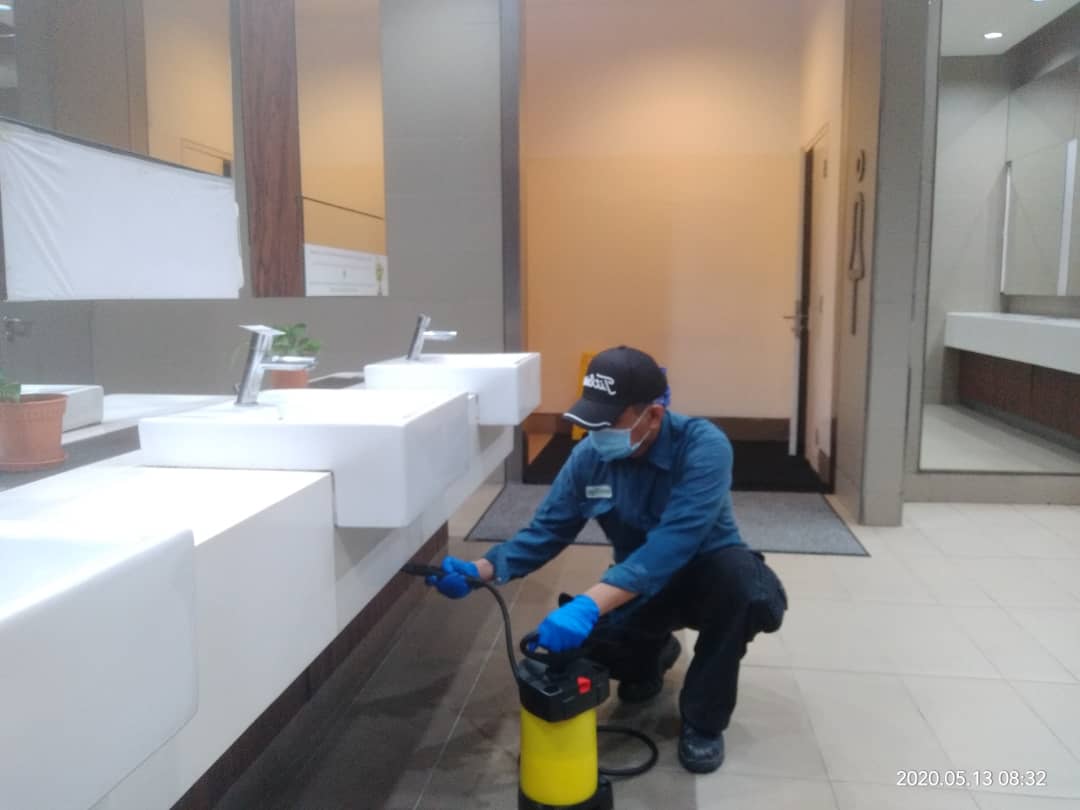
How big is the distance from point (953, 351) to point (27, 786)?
5.28 m

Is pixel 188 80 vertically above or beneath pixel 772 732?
above

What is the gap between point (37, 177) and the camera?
1466 millimetres

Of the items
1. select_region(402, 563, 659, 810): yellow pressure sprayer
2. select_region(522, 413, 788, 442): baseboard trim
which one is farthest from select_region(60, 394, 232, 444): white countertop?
select_region(522, 413, 788, 442): baseboard trim

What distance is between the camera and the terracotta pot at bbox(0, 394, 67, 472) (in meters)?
1.46

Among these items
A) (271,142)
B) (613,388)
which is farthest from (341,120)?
(613,388)

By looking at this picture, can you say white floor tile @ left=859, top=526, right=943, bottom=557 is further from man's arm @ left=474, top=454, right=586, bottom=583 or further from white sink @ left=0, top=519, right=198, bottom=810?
white sink @ left=0, top=519, right=198, bottom=810

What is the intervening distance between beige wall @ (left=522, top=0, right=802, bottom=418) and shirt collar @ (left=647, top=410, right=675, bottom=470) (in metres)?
4.08

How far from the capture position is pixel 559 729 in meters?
1.62

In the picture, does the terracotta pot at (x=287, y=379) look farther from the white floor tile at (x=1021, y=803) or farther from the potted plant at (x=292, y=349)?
the white floor tile at (x=1021, y=803)

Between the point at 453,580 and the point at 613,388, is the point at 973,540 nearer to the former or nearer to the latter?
the point at 613,388

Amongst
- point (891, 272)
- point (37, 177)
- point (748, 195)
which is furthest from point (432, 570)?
point (748, 195)

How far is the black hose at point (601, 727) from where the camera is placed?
1719 mm

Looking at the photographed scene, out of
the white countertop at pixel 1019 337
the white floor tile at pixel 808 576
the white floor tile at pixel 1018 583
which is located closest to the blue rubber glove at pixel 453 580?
the white floor tile at pixel 808 576

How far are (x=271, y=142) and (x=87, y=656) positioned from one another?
1719 millimetres
